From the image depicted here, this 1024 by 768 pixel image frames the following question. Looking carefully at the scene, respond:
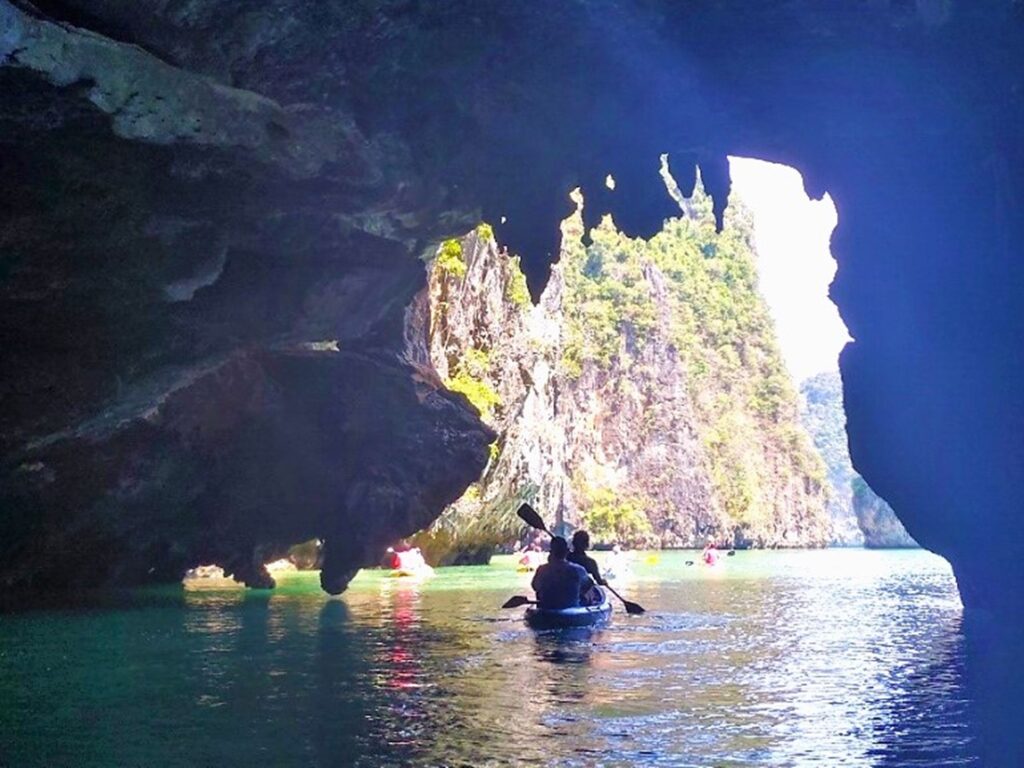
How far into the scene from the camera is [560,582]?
15.3 meters

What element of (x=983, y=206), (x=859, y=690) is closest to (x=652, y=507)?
(x=983, y=206)

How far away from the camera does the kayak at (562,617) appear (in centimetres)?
1490

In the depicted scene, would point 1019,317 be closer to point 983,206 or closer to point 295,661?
point 983,206

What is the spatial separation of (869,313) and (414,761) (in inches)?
558

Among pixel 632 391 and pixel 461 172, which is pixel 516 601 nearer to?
pixel 461 172

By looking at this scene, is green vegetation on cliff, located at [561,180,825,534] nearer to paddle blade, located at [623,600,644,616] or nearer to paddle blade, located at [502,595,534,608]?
paddle blade, located at [623,600,644,616]

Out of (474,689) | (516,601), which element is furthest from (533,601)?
(474,689)

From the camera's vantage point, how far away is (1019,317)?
15.3 m

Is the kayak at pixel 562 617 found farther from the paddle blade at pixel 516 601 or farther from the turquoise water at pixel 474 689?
the paddle blade at pixel 516 601

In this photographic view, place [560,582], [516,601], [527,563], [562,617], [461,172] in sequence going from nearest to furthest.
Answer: [562,617]
[560,582]
[461,172]
[516,601]
[527,563]

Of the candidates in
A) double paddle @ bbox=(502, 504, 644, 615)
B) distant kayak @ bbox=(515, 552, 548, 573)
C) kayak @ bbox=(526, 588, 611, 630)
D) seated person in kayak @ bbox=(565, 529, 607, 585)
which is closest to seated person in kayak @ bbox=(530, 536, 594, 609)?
kayak @ bbox=(526, 588, 611, 630)

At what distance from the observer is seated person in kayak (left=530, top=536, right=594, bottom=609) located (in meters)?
15.2

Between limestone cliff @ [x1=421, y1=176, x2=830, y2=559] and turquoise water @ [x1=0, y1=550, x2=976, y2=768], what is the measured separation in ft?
57.3

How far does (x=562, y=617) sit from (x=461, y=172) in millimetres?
A: 6757
